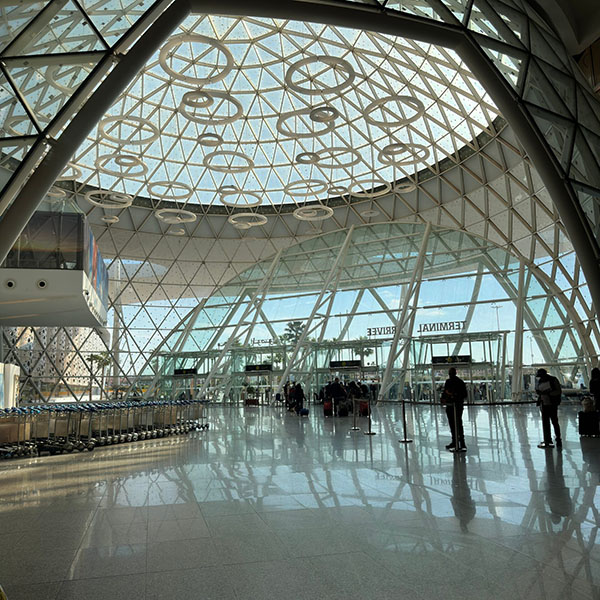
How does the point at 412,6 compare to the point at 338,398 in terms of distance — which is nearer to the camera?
the point at 412,6

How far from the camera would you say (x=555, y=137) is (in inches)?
589

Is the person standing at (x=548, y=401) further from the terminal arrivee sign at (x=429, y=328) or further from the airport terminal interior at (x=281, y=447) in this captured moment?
the terminal arrivee sign at (x=429, y=328)

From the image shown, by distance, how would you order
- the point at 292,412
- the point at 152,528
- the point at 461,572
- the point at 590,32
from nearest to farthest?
the point at 461,572, the point at 152,528, the point at 590,32, the point at 292,412

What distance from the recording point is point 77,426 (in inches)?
722

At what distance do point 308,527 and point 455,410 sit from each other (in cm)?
857

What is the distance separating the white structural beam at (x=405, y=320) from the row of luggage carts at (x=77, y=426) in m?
22.3

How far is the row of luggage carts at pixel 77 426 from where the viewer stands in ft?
55.9

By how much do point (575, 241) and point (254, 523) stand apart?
1162 centimetres

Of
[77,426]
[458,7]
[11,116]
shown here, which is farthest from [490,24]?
[77,426]

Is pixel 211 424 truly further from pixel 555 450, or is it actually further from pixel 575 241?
pixel 575 241

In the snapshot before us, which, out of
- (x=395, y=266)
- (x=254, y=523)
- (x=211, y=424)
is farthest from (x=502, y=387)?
(x=254, y=523)

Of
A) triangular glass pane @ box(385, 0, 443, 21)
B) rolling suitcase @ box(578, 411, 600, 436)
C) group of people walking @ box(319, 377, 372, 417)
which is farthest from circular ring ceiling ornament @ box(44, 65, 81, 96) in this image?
group of people walking @ box(319, 377, 372, 417)

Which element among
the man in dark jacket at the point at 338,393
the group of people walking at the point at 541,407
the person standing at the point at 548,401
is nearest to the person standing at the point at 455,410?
the group of people walking at the point at 541,407

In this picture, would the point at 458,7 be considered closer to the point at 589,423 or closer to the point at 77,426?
the point at 589,423
